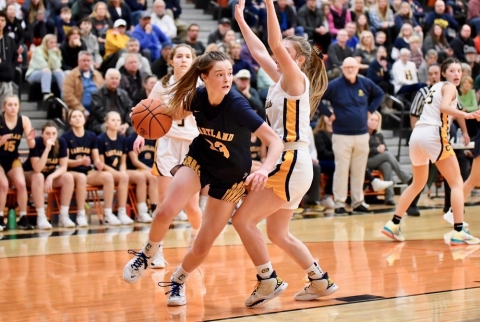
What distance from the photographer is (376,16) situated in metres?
16.3

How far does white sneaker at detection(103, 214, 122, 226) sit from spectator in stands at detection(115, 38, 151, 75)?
2.98 m

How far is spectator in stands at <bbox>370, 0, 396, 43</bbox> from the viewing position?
16188 millimetres

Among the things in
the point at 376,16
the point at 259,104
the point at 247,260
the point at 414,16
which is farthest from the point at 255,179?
the point at 414,16

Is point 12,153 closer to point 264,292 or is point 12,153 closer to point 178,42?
point 178,42

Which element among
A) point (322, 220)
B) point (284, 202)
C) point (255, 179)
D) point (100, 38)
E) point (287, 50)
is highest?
point (287, 50)

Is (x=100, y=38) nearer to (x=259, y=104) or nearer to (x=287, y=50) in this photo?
(x=259, y=104)

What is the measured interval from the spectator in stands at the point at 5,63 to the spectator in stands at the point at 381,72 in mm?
6247

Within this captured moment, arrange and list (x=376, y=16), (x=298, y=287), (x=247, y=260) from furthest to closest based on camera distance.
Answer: (x=376, y=16)
(x=247, y=260)
(x=298, y=287)

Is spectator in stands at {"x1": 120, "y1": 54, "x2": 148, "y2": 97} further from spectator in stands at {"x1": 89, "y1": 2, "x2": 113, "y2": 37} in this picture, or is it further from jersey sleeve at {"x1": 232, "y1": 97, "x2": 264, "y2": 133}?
jersey sleeve at {"x1": 232, "y1": 97, "x2": 264, "y2": 133}

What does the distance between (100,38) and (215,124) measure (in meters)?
8.32

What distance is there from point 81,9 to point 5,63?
2.63 meters

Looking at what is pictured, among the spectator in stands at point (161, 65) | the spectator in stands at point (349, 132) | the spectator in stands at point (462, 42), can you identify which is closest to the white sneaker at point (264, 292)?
the spectator in stands at point (349, 132)

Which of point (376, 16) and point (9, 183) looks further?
point (376, 16)

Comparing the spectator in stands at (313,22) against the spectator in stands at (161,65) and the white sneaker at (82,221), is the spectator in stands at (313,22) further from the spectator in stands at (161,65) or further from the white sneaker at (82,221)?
the white sneaker at (82,221)
